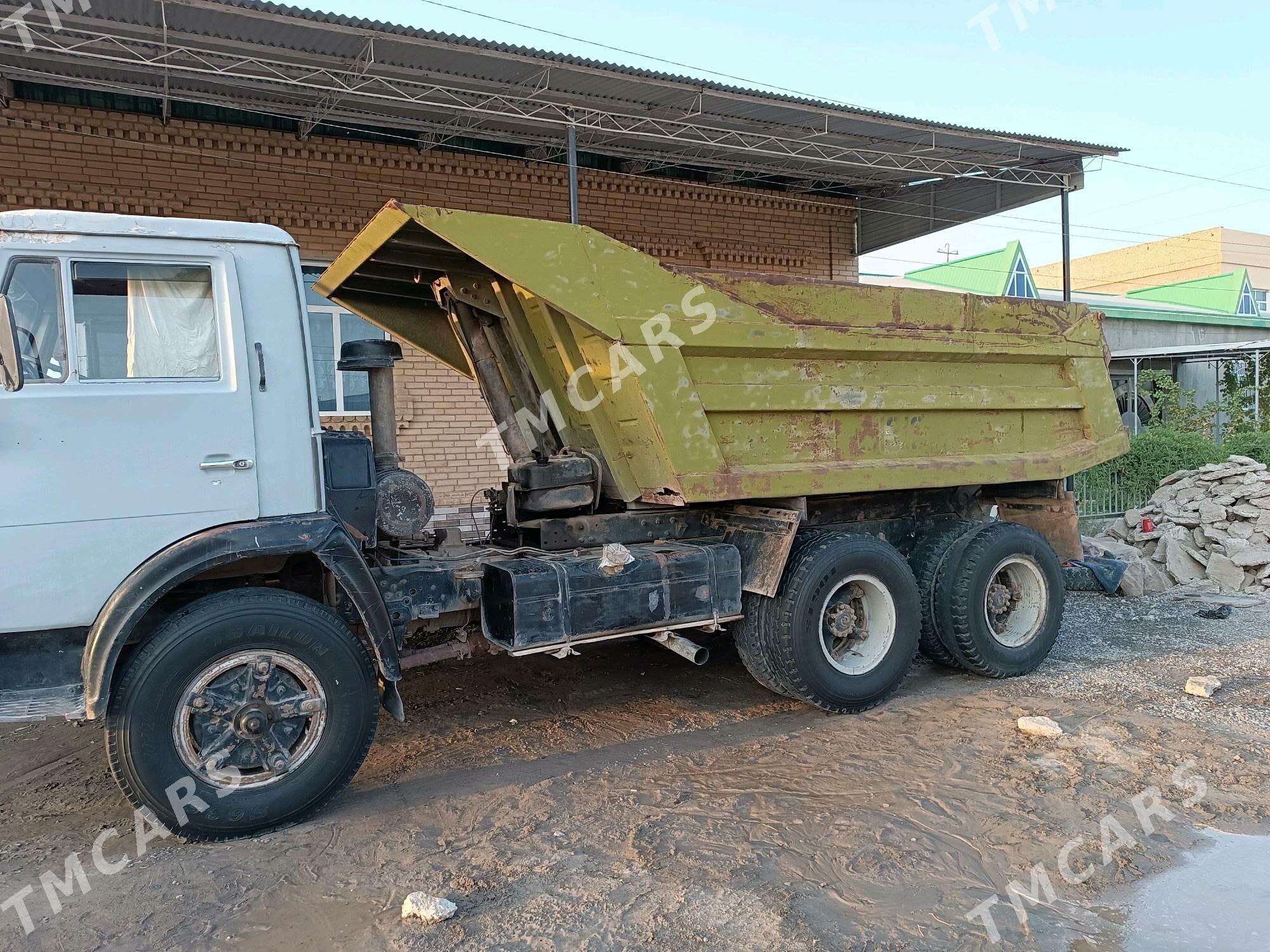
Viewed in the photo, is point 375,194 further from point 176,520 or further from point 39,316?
point 176,520

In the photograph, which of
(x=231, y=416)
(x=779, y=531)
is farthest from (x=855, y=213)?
(x=231, y=416)

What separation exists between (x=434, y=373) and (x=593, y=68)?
12.9 feet

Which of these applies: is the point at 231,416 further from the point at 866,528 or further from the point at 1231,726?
the point at 1231,726

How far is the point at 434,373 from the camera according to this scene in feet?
33.0

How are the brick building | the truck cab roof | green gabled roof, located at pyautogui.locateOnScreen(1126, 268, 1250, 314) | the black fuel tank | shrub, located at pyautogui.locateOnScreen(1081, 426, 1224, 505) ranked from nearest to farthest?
1. the truck cab roof
2. the black fuel tank
3. the brick building
4. shrub, located at pyautogui.locateOnScreen(1081, 426, 1224, 505)
5. green gabled roof, located at pyautogui.locateOnScreen(1126, 268, 1250, 314)

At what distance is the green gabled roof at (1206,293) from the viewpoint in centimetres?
2795

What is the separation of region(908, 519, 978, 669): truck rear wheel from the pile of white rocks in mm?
3567

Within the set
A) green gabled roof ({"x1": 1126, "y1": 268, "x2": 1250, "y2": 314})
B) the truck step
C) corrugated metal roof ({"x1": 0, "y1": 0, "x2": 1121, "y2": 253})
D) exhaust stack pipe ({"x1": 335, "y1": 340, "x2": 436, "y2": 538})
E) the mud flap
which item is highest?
green gabled roof ({"x1": 1126, "y1": 268, "x2": 1250, "y2": 314})

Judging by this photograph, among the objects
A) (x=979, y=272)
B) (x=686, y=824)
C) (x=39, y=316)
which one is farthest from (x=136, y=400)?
(x=979, y=272)

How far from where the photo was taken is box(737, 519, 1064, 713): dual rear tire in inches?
202

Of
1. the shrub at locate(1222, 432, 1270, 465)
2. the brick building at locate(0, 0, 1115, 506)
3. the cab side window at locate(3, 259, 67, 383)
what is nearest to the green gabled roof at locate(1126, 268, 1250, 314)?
the shrub at locate(1222, 432, 1270, 465)

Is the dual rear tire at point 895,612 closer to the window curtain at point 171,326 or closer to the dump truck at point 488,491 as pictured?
the dump truck at point 488,491

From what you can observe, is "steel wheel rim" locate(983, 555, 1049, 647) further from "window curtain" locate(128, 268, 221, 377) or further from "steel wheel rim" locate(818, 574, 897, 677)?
"window curtain" locate(128, 268, 221, 377)

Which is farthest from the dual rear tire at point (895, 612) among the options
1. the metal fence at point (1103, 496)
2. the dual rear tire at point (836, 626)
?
the metal fence at point (1103, 496)
